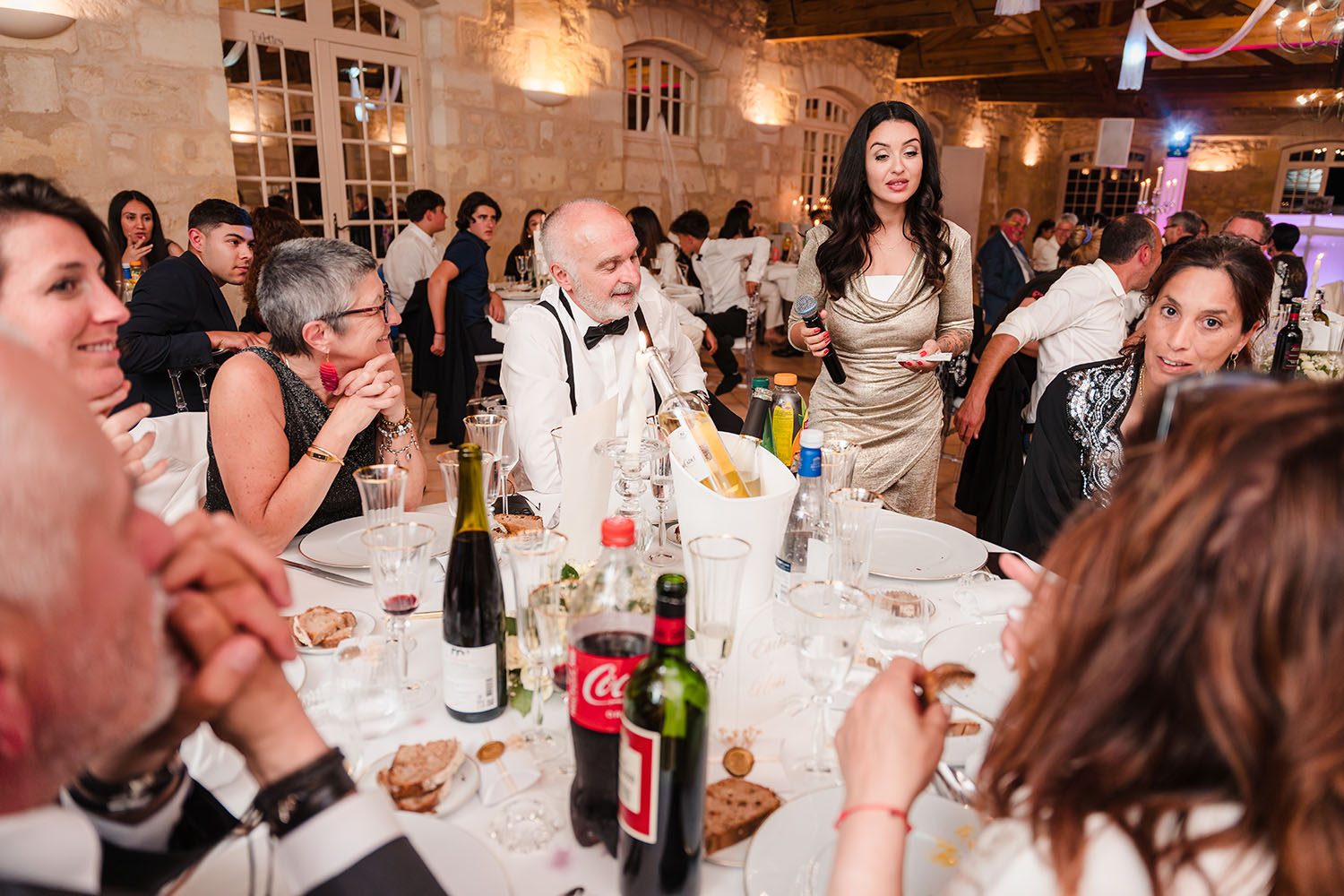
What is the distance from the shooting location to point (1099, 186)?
61.0ft

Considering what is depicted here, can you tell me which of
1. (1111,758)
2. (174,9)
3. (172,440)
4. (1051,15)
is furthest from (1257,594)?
(1051,15)

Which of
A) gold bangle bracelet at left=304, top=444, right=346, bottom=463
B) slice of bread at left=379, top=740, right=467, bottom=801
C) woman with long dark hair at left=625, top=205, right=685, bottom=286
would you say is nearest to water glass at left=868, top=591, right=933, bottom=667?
slice of bread at left=379, top=740, right=467, bottom=801

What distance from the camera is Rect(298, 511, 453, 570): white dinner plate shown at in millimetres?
1528

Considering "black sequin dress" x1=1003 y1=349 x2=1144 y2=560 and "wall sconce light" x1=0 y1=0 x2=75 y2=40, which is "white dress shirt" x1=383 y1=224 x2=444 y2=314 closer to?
"wall sconce light" x1=0 y1=0 x2=75 y2=40

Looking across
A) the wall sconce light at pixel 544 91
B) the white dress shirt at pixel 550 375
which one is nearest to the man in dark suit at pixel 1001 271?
the wall sconce light at pixel 544 91

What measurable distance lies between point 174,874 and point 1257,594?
0.88m

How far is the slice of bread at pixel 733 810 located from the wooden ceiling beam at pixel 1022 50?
12.0m

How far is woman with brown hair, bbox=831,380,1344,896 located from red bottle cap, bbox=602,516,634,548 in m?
0.42

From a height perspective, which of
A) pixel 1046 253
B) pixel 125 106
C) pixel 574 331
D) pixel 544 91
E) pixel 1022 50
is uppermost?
pixel 1022 50

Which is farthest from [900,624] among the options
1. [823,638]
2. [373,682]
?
[373,682]

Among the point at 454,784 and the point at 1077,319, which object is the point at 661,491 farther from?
the point at 1077,319

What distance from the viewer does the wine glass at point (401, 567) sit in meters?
1.07

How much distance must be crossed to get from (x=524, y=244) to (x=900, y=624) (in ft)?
21.4

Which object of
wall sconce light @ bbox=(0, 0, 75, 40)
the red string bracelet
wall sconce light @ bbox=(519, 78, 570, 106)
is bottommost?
the red string bracelet
